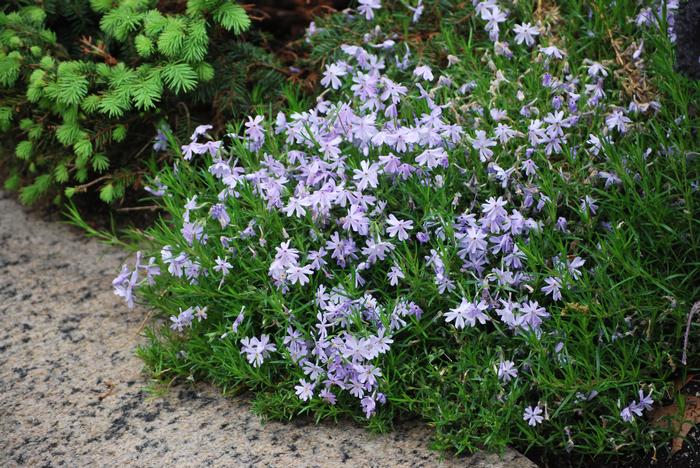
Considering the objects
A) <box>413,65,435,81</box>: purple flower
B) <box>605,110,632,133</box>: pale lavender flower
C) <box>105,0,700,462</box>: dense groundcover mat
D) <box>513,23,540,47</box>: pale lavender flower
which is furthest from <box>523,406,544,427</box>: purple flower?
<box>513,23,540,47</box>: pale lavender flower

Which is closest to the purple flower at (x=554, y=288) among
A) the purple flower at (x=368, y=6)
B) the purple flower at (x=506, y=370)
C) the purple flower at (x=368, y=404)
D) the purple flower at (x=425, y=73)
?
the purple flower at (x=506, y=370)

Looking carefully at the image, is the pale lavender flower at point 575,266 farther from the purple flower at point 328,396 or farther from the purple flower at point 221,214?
the purple flower at point 221,214

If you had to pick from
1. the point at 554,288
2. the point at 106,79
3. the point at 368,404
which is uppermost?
the point at 106,79

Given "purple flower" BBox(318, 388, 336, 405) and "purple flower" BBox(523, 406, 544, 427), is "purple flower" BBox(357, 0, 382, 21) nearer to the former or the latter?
"purple flower" BBox(318, 388, 336, 405)

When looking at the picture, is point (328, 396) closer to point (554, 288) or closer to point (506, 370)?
point (506, 370)

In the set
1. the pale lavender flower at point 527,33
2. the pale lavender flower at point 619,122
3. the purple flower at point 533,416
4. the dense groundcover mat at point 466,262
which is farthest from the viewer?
the pale lavender flower at point 527,33

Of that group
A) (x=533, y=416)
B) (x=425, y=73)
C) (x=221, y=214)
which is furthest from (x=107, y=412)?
(x=425, y=73)
